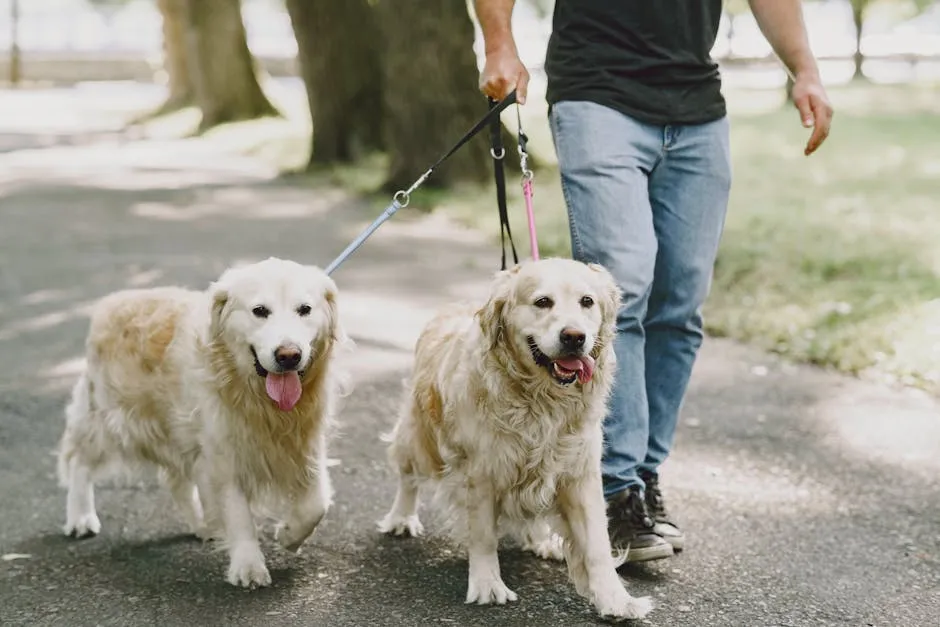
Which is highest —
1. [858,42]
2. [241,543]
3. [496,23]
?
[496,23]

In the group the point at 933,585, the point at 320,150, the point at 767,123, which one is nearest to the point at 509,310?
the point at 933,585

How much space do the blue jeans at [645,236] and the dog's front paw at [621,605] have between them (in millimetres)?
573

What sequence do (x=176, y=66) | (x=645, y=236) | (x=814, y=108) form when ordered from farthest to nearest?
(x=176, y=66), (x=814, y=108), (x=645, y=236)

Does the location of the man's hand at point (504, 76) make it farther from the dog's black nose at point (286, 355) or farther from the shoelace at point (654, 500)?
the shoelace at point (654, 500)

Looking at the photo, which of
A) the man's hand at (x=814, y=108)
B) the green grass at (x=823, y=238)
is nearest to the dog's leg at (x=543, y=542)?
the man's hand at (x=814, y=108)

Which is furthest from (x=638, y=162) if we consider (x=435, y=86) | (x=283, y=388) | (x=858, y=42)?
(x=858, y=42)

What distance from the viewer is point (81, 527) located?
479 centimetres

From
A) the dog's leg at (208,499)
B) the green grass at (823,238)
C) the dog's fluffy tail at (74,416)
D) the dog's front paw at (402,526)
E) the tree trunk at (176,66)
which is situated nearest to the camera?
the dog's leg at (208,499)

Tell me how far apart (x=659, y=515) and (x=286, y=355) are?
1.55 metres

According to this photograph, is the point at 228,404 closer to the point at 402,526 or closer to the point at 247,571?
the point at 247,571

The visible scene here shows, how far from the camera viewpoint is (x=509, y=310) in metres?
3.91

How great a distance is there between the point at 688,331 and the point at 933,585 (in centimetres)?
124

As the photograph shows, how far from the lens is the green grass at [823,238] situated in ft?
25.4

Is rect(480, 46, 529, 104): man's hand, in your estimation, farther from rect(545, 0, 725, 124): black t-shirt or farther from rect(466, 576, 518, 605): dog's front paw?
rect(466, 576, 518, 605): dog's front paw
